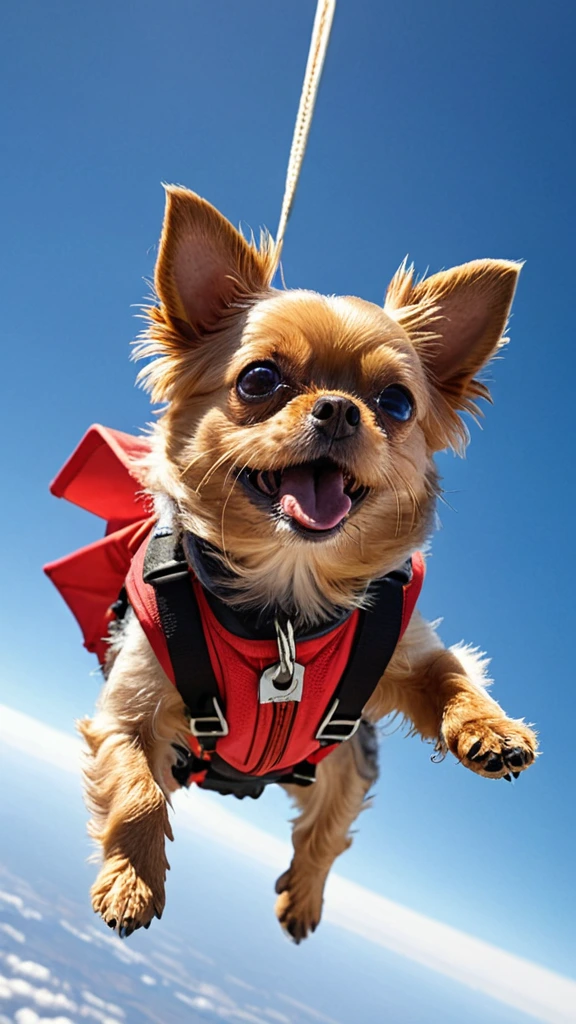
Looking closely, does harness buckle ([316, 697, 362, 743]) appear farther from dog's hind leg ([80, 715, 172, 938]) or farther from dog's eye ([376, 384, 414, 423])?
dog's eye ([376, 384, 414, 423])

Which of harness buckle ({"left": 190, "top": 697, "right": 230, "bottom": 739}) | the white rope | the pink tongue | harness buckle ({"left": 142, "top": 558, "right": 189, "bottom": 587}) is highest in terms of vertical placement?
the white rope

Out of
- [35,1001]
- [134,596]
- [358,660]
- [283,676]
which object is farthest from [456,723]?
[35,1001]

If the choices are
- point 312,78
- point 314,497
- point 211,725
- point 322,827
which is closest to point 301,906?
point 322,827

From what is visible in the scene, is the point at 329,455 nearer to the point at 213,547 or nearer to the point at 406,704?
the point at 213,547

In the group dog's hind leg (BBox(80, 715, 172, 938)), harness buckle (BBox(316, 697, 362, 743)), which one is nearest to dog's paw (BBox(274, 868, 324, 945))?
harness buckle (BBox(316, 697, 362, 743))

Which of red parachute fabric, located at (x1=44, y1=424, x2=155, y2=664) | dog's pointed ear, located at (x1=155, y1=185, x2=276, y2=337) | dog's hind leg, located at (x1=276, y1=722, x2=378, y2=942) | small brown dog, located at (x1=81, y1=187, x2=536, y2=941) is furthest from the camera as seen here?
dog's hind leg, located at (x1=276, y1=722, x2=378, y2=942)

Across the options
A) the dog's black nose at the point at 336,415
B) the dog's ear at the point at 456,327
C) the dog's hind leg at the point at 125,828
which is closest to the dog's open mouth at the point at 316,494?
the dog's black nose at the point at 336,415
